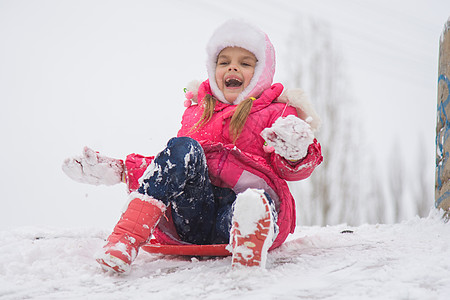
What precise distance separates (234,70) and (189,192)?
27.6 inches

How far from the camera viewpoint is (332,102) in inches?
313

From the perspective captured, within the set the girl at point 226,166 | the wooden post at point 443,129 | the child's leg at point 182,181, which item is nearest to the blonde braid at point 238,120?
the girl at point 226,166

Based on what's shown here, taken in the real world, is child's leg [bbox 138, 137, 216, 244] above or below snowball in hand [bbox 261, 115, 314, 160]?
below

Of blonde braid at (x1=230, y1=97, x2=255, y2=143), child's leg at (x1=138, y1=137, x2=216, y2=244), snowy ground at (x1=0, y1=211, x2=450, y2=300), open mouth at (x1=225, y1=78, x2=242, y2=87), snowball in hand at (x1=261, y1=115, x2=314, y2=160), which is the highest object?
open mouth at (x1=225, y1=78, x2=242, y2=87)

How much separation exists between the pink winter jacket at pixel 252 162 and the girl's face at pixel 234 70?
4.8 inches

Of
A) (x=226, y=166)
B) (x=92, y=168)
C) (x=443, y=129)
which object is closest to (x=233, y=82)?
(x=226, y=166)

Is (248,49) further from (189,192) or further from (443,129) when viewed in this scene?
(443,129)

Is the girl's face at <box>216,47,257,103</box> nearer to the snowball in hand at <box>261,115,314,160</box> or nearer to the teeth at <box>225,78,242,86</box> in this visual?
the teeth at <box>225,78,242,86</box>

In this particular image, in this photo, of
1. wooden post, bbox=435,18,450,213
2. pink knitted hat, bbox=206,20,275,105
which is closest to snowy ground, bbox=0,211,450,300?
wooden post, bbox=435,18,450,213

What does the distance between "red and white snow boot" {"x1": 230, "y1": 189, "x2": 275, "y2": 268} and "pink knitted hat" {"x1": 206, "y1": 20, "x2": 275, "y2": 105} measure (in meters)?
0.79

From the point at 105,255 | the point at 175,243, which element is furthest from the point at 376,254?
the point at 105,255

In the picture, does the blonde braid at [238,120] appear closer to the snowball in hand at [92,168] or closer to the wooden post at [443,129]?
the snowball in hand at [92,168]

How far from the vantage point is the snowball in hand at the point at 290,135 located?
1381 mm

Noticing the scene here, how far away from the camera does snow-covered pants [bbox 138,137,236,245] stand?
1.43m
